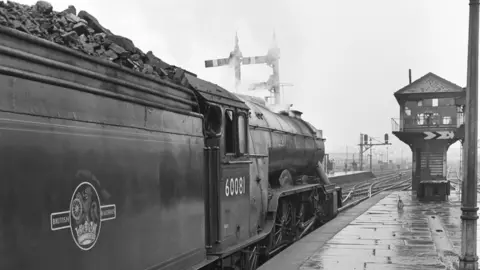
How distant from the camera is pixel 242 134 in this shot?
7191 mm

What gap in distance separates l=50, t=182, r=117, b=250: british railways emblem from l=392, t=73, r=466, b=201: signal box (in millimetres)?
18575

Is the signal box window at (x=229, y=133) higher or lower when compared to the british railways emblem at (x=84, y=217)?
higher

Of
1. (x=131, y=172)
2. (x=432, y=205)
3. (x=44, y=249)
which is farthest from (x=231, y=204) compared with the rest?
(x=432, y=205)

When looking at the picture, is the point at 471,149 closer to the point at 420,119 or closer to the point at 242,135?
the point at 242,135

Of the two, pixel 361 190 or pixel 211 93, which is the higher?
pixel 211 93

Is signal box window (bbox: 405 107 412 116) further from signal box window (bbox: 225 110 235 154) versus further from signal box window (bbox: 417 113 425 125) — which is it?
signal box window (bbox: 225 110 235 154)

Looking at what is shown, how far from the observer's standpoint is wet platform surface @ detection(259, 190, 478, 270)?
805cm

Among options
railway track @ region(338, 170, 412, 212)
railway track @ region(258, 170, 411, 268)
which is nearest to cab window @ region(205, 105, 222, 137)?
railway track @ region(258, 170, 411, 268)

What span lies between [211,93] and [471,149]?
3.77m

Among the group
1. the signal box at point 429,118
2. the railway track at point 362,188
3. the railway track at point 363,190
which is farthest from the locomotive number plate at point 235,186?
the railway track at point 362,188

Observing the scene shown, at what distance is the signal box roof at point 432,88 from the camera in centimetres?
2138

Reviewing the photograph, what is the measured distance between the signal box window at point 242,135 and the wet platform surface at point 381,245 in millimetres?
2070

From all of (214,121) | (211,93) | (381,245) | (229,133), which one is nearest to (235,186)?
(229,133)

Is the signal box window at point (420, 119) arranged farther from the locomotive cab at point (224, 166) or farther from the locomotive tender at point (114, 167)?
the locomotive cab at point (224, 166)
